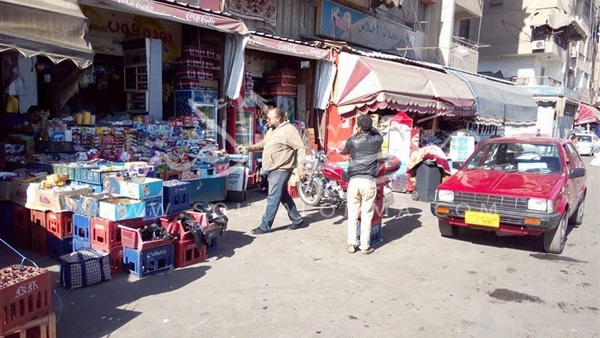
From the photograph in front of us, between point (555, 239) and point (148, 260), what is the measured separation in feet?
17.6

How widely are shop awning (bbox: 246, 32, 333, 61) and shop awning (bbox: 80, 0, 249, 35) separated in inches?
31.4

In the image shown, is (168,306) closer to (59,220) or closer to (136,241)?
(136,241)

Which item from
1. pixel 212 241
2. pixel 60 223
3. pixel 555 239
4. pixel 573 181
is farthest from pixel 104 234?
pixel 573 181

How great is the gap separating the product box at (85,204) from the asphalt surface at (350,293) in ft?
2.34

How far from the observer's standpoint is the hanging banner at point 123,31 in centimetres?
880

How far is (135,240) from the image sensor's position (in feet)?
16.5

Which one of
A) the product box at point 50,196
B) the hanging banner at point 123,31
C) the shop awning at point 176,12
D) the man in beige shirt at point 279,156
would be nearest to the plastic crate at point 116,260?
the product box at point 50,196

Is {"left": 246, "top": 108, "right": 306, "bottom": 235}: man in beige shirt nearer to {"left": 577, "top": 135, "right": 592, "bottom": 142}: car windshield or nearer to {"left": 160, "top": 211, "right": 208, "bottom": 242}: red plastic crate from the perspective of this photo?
{"left": 160, "top": 211, "right": 208, "bottom": 242}: red plastic crate

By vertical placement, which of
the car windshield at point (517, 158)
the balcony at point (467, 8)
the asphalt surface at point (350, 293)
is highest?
the balcony at point (467, 8)

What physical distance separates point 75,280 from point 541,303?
4.74m

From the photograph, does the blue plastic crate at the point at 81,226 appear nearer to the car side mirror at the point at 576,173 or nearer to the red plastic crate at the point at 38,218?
the red plastic crate at the point at 38,218

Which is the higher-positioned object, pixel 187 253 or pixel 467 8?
pixel 467 8

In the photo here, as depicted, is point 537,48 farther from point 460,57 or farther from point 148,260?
point 148,260

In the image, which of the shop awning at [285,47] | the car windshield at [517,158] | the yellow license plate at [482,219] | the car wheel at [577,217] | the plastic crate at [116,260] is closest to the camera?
the plastic crate at [116,260]
